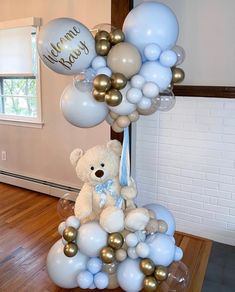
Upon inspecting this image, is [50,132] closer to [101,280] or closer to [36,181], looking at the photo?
[36,181]

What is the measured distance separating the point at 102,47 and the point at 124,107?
0.26 metres

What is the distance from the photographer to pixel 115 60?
3.82 ft

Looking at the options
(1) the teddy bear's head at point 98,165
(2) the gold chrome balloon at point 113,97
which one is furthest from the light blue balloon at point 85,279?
(2) the gold chrome balloon at point 113,97

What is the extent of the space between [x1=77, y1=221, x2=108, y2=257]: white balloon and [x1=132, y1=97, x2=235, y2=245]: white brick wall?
3.78ft

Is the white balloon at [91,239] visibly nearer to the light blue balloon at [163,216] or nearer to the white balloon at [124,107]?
the light blue balloon at [163,216]

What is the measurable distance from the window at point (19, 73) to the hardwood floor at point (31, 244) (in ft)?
2.91

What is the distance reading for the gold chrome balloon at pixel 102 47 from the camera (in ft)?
3.90

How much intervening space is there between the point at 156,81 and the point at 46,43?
1.54 ft

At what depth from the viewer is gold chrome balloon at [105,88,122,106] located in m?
1.15

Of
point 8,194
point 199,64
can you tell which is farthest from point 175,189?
point 8,194

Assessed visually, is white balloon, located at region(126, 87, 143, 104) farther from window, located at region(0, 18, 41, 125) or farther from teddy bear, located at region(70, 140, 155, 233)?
window, located at region(0, 18, 41, 125)

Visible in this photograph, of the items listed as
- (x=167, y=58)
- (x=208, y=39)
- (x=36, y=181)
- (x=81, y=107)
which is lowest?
(x=36, y=181)

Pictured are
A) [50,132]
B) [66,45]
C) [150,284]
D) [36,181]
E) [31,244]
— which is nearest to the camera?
[66,45]

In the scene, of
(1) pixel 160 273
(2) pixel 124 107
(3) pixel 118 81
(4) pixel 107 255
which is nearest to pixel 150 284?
(1) pixel 160 273
